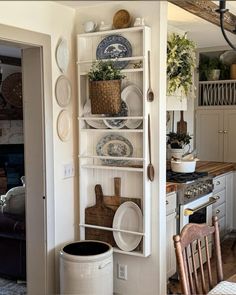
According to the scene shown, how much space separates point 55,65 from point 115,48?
468 mm

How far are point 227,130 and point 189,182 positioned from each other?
5.90 ft

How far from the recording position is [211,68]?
529cm

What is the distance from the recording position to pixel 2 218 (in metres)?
3.73

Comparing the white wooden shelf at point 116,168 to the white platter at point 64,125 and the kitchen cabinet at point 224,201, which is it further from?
the kitchen cabinet at point 224,201

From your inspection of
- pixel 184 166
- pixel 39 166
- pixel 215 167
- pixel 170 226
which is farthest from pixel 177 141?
pixel 39 166

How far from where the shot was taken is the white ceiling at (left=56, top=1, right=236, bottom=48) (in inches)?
128

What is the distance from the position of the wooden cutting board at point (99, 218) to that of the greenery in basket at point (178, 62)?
3.88 feet

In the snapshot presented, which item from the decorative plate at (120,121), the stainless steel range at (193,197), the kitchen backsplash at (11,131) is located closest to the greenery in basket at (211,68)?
the stainless steel range at (193,197)

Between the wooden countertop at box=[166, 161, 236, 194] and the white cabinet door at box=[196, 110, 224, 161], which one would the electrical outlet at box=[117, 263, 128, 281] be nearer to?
the wooden countertop at box=[166, 161, 236, 194]

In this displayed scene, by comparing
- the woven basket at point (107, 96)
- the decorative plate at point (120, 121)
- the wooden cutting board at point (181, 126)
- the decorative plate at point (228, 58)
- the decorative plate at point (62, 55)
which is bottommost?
the wooden cutting board at point (181, 126)

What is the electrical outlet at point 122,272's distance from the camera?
3.30 meters

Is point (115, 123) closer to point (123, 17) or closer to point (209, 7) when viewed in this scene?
point (123, 17)

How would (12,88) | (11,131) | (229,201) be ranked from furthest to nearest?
(11,131)
(12,88)
(229,201)

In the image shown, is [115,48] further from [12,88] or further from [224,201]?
[12,88]
